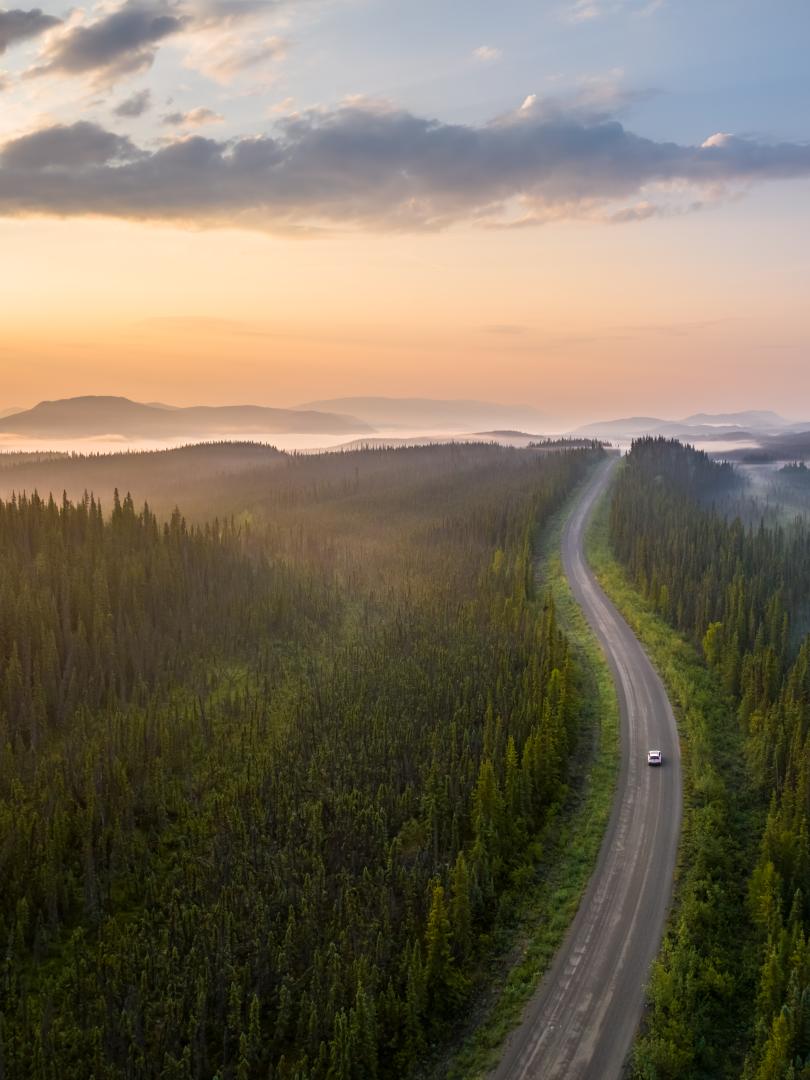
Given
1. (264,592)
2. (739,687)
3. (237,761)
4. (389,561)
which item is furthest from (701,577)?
(237,761)

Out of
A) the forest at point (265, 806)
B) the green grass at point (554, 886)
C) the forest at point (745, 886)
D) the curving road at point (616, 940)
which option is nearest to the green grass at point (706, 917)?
the forest at point (745, 886)

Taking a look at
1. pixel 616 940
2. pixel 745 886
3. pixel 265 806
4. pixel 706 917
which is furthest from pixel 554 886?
pixel 265 806

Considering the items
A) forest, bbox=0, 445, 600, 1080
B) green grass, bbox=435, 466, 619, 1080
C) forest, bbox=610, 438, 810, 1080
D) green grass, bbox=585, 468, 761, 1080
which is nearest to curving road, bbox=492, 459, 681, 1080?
→ green grass, bbox=435, 466, 619, 1080

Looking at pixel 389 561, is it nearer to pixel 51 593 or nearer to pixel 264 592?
pixel 264 592

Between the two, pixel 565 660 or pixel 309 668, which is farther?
pixel 309 668

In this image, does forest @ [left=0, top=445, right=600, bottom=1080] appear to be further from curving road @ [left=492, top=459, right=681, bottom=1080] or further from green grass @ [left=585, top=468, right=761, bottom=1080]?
curving road @ [left=492, top=459, right=681, bottom=1080]

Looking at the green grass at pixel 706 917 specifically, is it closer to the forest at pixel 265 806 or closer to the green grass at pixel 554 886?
the forest at pixel 265 806
